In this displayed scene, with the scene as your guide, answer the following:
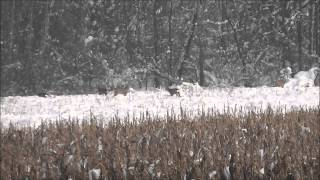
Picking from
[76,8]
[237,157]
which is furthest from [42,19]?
[237,157]

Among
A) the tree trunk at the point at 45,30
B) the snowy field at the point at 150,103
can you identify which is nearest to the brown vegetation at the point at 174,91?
the snowy field at the point at 150,103

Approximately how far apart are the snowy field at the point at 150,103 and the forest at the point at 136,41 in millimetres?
10837

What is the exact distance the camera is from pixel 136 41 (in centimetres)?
3111

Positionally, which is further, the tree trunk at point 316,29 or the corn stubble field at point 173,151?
the tree trunk at point 316,29

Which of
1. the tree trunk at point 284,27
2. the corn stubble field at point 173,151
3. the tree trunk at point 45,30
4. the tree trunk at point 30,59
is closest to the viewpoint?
the corn stubble field at point 173,151

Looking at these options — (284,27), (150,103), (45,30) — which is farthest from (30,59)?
(150,103)

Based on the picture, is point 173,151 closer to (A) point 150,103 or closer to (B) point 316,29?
(A) point 150,103

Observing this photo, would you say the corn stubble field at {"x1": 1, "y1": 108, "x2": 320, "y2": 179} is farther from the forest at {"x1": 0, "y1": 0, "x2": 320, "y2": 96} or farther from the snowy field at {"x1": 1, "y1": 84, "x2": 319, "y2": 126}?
the forest at {"x1": 0, "y1": 0, "x2": 320, "y2": 96}

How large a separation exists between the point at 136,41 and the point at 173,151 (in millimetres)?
24994

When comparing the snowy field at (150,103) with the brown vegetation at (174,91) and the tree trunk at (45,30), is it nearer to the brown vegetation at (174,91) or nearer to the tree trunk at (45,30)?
the brown vegetation at (174,91)

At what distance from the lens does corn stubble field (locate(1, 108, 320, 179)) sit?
550cm

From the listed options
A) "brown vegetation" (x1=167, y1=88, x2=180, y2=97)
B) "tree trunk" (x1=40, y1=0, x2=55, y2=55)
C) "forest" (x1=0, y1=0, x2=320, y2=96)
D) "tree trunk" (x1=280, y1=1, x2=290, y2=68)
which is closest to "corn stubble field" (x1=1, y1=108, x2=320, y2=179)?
"brown vegetation" (x1=167, y1=88, x2=180, y2=97)

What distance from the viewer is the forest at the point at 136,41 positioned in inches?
1116

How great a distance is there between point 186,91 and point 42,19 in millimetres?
16724
